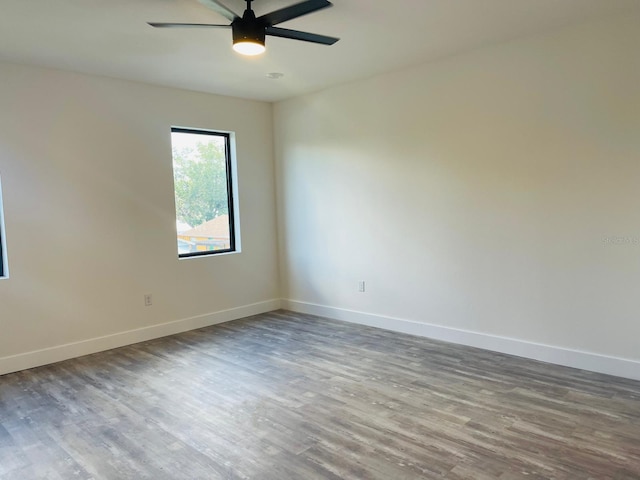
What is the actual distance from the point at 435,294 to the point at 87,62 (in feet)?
11.8

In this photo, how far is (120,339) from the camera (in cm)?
432

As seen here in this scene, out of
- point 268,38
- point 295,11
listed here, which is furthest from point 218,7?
point 268,38

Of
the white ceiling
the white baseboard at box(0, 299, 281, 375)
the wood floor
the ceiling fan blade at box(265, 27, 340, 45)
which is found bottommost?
the wood floor

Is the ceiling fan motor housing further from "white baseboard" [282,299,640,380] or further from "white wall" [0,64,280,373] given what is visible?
"white baseboard" [282,299,640,380]

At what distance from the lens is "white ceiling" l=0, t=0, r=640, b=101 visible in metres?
2.79

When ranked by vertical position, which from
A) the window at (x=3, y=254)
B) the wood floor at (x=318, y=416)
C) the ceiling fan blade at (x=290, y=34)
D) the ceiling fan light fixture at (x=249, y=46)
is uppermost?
the ceiling fan blade at (x=290, y=34)

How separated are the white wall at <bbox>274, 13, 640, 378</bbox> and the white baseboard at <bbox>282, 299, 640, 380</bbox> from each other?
0.02 metres

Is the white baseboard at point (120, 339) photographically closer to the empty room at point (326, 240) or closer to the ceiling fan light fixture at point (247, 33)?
the empty room at point (326, 240)

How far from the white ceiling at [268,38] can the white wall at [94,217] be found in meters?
0.31

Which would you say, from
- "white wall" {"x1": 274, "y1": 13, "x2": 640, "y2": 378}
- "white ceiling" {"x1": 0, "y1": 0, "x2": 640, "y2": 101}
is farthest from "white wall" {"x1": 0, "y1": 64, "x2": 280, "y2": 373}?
"white wall" {"x1": 274, "y1": 13, "x2": 640, "y2": 378}

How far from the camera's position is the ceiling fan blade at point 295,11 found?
7.82 ft

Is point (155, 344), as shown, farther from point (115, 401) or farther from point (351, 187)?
point (351, 187)

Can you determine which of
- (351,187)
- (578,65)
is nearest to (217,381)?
(351,187)

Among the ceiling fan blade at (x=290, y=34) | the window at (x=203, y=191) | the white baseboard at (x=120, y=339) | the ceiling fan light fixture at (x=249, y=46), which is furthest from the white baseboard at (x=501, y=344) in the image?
the ceiling fan light fixture at (x=249, y=46)
